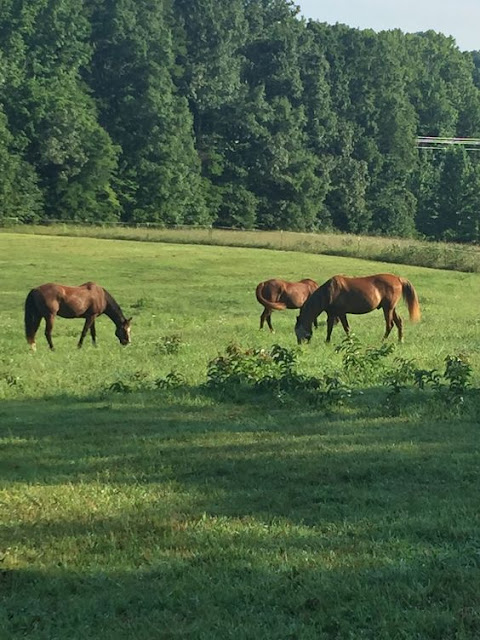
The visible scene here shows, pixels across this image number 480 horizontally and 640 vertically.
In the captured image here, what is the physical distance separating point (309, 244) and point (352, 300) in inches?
1229

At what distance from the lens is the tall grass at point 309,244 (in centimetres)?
4219

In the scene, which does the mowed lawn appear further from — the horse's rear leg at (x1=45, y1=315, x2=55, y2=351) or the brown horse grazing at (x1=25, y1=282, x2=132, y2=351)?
the brown horse grazing at (x1=25, y1=282, x2=132, y2=351)

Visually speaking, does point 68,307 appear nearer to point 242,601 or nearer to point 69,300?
point 69,300

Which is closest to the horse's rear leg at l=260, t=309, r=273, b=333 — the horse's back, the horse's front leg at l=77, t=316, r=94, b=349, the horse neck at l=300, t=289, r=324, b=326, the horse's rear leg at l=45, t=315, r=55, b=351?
the horse neck at l=300, t=289, r=324, b=326

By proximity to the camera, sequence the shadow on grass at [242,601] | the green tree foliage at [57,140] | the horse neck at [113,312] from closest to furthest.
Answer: the shadow on grass at [242,601]
the horse neck at [113,312]
the green tree foliage at [57,140]

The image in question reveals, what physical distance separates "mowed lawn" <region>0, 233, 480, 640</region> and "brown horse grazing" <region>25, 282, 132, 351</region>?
2.51m

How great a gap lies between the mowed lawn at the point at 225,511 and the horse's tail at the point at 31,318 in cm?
214

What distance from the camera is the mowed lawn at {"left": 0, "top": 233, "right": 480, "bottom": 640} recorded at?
14.9 feet

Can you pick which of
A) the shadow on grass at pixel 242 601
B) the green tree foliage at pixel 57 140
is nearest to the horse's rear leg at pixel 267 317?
the shadow on grass at pixel 242 601

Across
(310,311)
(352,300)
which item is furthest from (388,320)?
(310,311)

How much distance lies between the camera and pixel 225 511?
6.33m

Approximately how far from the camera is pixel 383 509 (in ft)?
20.7

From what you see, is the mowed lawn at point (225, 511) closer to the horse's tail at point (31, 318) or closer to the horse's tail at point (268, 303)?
the horse's tail at point (31, 318)

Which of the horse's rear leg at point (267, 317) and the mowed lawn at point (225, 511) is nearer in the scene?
the mowed lawn at point (225, 511)
